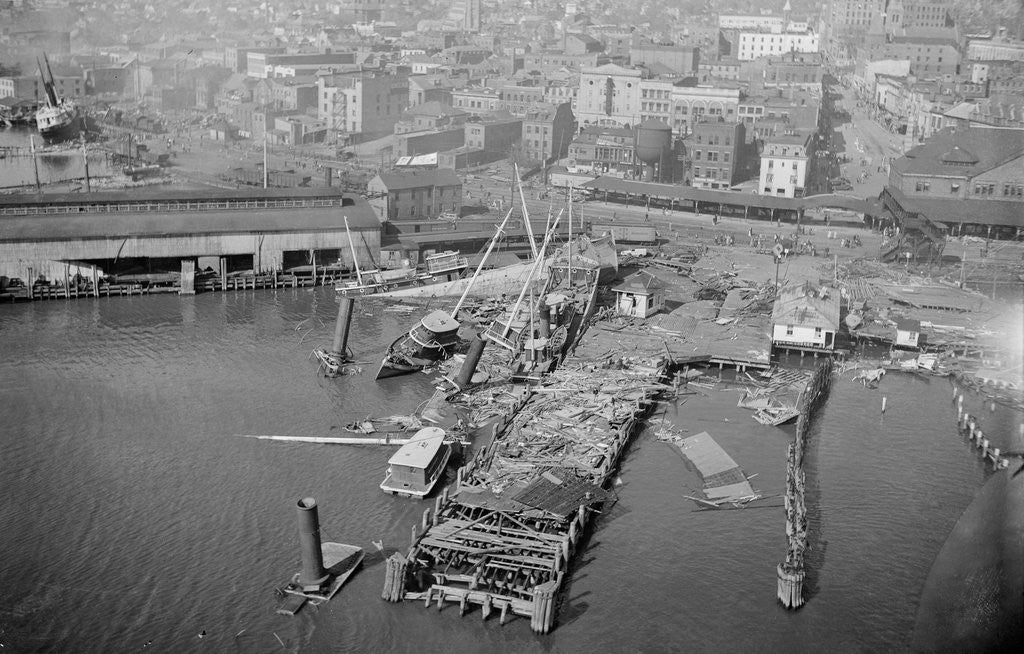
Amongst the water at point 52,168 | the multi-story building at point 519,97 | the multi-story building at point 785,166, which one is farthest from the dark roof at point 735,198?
the water at point 52,168

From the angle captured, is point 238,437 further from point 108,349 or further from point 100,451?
point 108,349

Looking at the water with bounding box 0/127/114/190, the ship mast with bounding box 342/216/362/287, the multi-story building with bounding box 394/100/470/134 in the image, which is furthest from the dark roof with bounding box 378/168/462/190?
the water with bounding box 0/127/114/190

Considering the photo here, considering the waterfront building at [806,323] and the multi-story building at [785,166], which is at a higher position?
the multi-story building at [785,166]

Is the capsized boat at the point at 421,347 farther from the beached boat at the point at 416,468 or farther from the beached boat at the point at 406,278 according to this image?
the beached boat at the point at 406,278

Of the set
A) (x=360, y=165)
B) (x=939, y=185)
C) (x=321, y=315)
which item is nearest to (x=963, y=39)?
(x=939, y=185)

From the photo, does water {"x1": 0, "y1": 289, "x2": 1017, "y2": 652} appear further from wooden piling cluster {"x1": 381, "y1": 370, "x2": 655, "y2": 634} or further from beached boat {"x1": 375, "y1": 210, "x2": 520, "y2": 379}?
beached boat {"x1": 375, "y1": 210, "x2": 520, "y2": 379}

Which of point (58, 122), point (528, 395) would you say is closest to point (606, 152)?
point (528, 395)
